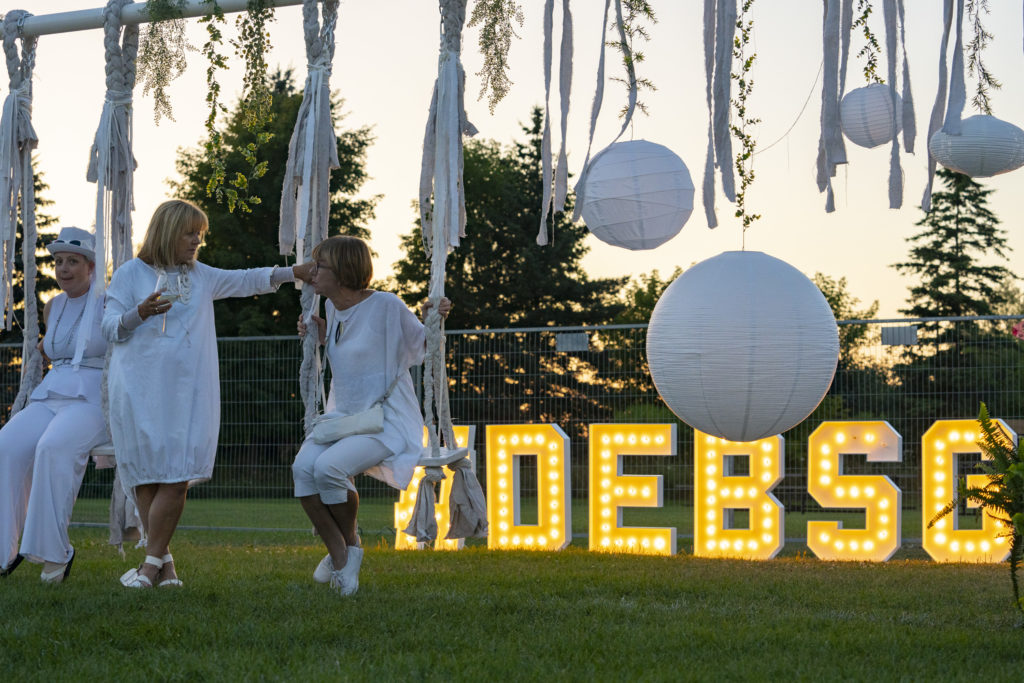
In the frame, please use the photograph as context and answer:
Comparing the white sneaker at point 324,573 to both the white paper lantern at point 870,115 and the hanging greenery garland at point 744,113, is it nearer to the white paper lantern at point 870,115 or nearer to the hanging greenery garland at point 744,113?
the hanging greenery garland at point 744,113

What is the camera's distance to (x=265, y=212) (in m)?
31.8

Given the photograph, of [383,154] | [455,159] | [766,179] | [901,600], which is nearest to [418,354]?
[455,159]

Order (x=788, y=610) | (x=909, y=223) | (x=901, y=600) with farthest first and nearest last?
(x=909, y=223)
(x=901, y=600)
(x=788, y=610)

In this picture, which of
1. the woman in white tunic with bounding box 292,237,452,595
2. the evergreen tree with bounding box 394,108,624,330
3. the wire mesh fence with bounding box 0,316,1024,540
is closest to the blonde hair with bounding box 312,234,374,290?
the woman in white tunic with bounding box 292,237,452,595

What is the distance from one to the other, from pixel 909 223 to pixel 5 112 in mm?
32740

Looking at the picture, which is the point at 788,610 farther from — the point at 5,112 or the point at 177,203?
the point at 5,112

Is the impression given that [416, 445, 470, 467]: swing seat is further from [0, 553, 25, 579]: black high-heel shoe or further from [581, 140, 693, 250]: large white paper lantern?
[0, 553, 25, 579]: black high-heel shoe

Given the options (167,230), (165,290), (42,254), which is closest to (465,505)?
(165,290)

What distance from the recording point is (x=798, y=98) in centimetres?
609

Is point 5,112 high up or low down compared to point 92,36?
down

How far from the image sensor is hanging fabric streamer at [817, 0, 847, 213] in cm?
526

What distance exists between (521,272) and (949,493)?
28.1 m

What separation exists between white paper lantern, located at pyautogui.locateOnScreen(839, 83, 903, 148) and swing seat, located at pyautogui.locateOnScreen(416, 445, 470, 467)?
2514mm

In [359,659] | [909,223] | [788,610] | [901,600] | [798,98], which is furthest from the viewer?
[909,223]
